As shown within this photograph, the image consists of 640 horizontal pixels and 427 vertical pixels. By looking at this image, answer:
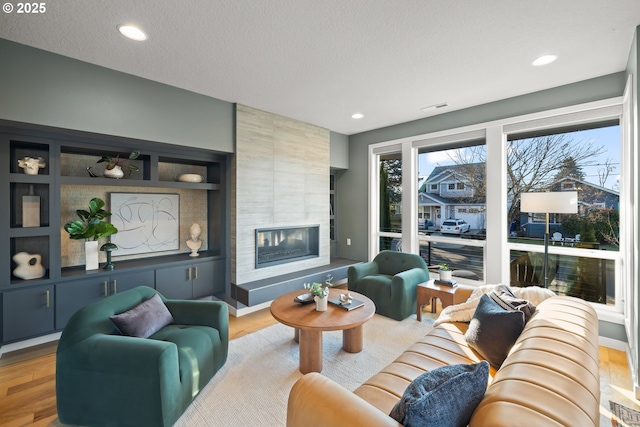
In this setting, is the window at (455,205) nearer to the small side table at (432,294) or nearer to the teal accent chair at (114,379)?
the small side table at (432,294)

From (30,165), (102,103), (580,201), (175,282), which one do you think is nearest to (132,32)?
(102,103)

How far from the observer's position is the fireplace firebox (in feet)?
13.5

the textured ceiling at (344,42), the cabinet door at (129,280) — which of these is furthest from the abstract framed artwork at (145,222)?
the textured ceiling at (344,42)

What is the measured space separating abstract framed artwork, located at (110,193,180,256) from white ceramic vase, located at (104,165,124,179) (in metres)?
0.37

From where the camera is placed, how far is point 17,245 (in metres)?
2.76

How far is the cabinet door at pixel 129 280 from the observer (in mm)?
3027

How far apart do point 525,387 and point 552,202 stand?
2454mm

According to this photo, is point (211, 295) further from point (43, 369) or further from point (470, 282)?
point (470, 282)

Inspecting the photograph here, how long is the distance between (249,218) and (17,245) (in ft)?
7.41

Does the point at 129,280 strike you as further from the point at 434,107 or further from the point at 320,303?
the point at 434,107

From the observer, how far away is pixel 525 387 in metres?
1.04

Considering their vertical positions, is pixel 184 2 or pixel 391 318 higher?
pixel 184 2

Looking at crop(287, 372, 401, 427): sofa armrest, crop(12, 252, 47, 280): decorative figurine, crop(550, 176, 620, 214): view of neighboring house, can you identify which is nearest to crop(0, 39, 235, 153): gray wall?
crop(12, 252, 47, 280): decorative figurine

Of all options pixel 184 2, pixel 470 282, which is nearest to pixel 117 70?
pixel 184 2
